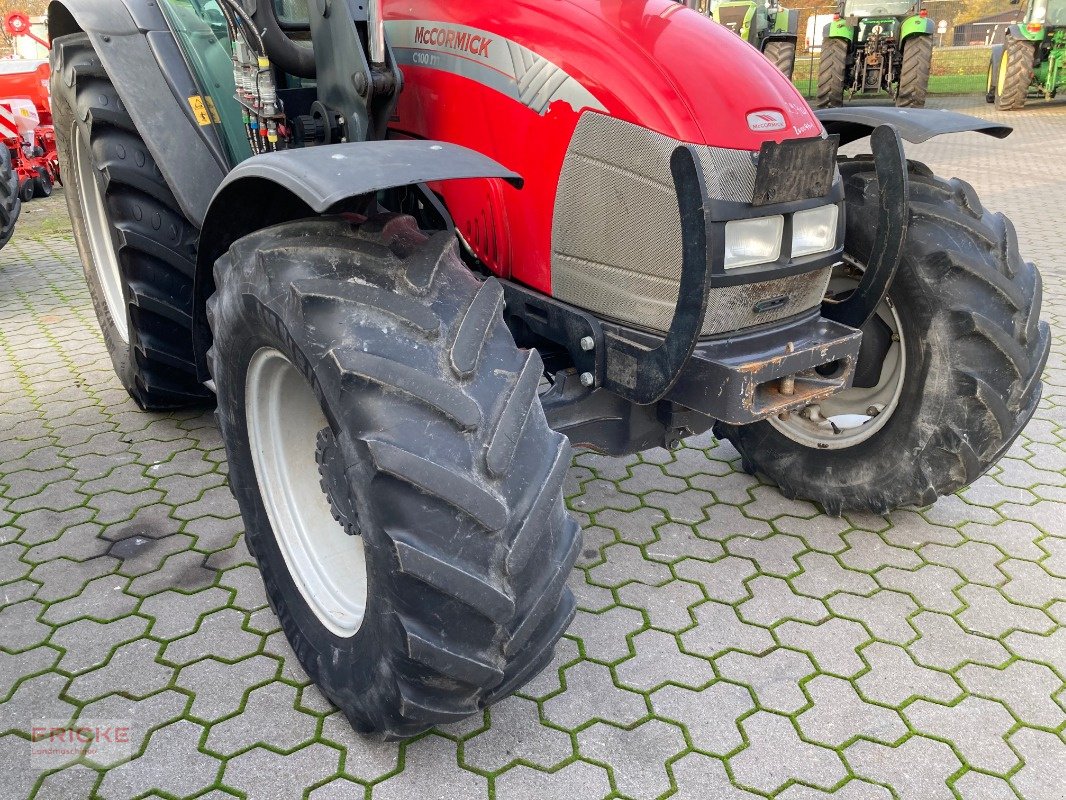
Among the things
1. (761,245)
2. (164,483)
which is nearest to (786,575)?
(761,245)

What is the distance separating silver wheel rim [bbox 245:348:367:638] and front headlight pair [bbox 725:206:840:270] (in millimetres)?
1062

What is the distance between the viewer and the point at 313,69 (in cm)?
243

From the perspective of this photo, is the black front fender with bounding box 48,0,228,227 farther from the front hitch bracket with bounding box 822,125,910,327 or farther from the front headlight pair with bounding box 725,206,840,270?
the front hitch bracket with bounding box 822,125,910,327

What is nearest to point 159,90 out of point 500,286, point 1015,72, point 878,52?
point 500,286

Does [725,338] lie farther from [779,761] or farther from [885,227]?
[779,761]

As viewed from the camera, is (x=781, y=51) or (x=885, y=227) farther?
(x=781, y=51)

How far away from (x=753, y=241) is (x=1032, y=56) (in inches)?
604

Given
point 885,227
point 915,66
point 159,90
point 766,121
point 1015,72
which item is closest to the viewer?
point 766,121

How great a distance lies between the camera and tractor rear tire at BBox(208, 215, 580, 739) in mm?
1577

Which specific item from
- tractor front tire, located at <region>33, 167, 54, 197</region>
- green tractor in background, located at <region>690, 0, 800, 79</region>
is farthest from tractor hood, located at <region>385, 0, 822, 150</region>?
green tractor in background, located at <region>690, 0, 800, 79</region>

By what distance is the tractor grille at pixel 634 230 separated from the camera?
6.33ft

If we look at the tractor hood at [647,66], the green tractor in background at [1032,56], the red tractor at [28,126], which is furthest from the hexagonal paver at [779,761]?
the green tractor in background at [1032,56]

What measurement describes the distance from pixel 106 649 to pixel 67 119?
2.16 m

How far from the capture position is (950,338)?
253cm
